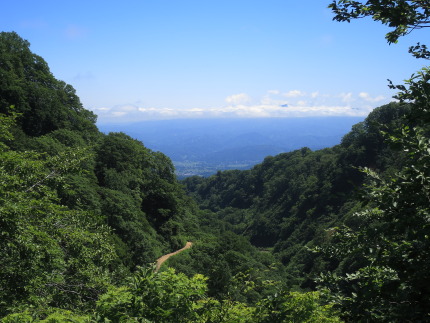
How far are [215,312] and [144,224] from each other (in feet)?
92.8

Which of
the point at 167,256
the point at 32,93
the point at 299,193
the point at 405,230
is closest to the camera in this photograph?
the point at 405,230

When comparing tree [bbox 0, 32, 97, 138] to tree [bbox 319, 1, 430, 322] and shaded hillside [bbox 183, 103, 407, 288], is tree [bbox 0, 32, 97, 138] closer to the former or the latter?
tree [bbox 319, 1, 430, 322]

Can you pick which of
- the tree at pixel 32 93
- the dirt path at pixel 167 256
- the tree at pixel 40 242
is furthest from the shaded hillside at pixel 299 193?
the tree at pixel 40 242

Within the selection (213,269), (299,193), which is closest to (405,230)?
(213,269)

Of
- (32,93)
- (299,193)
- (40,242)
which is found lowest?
(299,193)

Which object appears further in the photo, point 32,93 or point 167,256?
point 32,93

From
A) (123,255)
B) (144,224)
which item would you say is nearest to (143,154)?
(144,224)

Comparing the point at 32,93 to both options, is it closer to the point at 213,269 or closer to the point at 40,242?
the point at 213,269

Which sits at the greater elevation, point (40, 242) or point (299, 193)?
point (40, 242)

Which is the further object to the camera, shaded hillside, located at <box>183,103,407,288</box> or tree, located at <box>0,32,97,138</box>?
shaded hillside, located at <box>183,103,407,288</box>

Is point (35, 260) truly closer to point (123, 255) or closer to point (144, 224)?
point (123, 255)

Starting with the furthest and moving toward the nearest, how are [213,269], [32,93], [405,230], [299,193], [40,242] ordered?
[299,193] → [32,93] → [213,269] → [40,242] → [405,230]

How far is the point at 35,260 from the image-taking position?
23.1 ft

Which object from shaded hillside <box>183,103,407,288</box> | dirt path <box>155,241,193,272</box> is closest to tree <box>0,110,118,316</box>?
dirt path <box>155,241,193,272</box>
